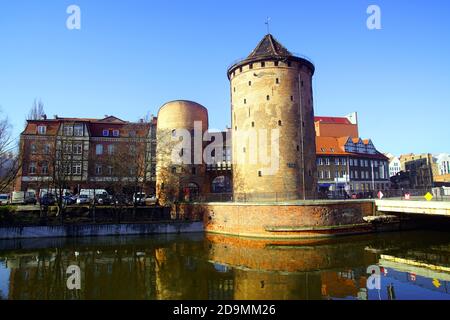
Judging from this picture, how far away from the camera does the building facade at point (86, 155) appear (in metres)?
26.5

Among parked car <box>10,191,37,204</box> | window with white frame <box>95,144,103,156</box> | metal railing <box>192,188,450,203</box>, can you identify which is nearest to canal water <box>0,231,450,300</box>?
metal railing <box>192,188,450,203</box>

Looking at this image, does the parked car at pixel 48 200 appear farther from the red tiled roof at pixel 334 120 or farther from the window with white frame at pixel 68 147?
the red tiled roof at pixel 334 120

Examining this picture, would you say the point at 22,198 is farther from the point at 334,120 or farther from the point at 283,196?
the point at 334,120

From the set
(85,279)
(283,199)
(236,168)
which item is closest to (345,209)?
(283,199)

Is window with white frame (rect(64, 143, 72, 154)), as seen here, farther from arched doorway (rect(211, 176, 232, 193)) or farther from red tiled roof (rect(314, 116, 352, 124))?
red tiled roof (rect(314, 116, 352, 124))

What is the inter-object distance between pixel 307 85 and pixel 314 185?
30.8 ft

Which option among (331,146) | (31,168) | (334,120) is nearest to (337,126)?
(334,120)

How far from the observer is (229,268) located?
14.0 meters

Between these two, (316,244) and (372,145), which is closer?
(316,244)

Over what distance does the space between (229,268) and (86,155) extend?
101 feet

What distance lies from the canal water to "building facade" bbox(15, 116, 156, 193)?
6.68 m

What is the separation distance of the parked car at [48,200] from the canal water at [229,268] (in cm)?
539

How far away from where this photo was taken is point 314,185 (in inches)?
1120

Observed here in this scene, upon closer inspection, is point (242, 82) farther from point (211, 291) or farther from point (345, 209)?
point (211, 291)
